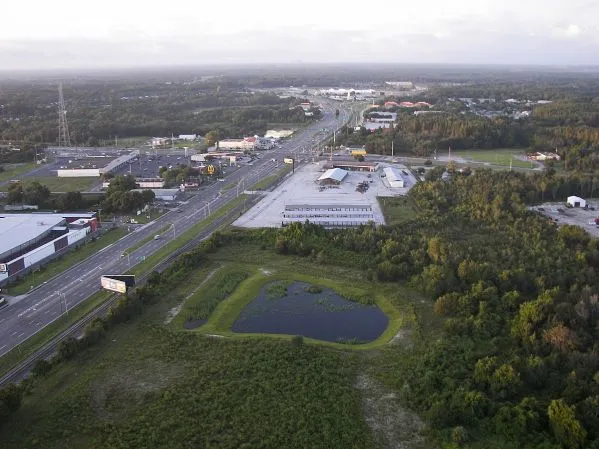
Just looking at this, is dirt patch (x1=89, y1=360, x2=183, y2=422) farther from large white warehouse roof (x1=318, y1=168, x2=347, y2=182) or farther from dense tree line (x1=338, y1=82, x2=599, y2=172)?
dense tree line (x1=338, y1=82, x2=599, y2=172)

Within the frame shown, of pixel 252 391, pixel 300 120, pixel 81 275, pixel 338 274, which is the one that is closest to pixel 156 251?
pixel 81 275

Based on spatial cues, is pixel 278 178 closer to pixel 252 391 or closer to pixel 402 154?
pixel 402 154

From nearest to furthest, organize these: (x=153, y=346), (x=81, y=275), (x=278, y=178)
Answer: (x=153, y=346) < (x=81, y=275) < (x=278, y=178)

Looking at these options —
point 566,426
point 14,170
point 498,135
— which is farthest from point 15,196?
point 498,135

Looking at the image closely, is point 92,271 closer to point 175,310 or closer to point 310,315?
point 175,310

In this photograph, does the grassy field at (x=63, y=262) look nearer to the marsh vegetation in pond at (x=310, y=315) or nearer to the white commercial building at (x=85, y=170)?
the marsh vegetation in pond at (x=310, y=315)

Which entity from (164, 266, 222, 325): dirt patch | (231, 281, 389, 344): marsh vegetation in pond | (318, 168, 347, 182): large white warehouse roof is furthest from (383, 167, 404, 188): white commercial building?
(164, 266, 222, 325): dirt patch

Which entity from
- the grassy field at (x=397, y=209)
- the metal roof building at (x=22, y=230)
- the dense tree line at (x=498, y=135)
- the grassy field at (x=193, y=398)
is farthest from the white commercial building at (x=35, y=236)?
the dense tree line at (x=498, y=135)
